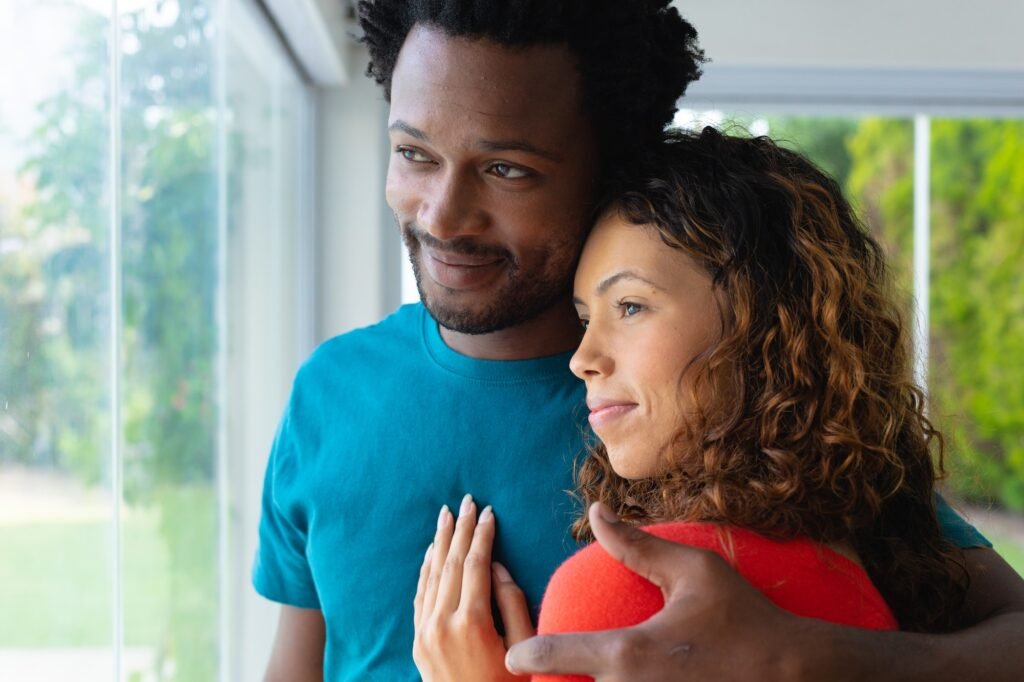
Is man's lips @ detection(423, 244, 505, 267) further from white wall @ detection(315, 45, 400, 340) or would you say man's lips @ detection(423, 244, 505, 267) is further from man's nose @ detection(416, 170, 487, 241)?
white wall @ detection(315, 45, 400, 340)

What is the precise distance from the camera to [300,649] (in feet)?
4.34

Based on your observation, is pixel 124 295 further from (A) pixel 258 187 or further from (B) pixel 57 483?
(A) pixel 258 187

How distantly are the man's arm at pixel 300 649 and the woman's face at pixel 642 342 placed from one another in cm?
54

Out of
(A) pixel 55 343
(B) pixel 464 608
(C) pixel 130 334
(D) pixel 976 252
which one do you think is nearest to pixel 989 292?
(D) pixel 976 252

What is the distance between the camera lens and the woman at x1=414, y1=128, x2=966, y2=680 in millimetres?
869

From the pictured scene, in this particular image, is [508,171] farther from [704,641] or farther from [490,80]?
[704,641]

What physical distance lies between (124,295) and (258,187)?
3.77 feet

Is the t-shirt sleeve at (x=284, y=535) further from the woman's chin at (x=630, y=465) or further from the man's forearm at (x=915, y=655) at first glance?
the man's forearm at (x=915, y=655)

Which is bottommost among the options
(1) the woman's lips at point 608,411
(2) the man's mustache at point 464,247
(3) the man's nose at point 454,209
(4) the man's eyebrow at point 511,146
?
(1) the woman's lips at point 608,411

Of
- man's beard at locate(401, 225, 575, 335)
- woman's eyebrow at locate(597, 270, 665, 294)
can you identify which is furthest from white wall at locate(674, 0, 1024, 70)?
woman's eyebrow at locate(597, 270, 665, 294)

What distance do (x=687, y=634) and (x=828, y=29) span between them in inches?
108

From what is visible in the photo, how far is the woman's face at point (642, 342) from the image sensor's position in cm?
95

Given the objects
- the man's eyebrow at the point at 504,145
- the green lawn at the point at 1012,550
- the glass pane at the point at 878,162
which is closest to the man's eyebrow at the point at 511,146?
the man's eyebrow at the point at 504,145

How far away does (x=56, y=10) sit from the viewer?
117 cm
